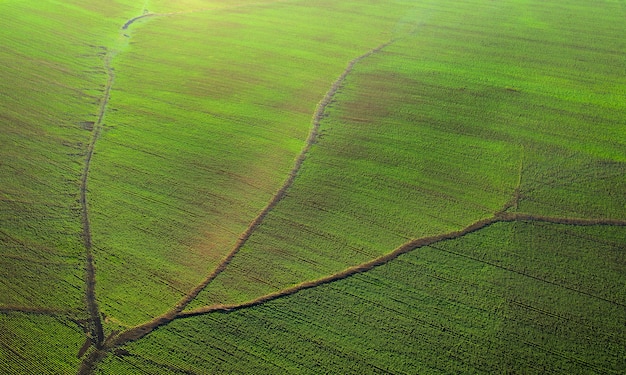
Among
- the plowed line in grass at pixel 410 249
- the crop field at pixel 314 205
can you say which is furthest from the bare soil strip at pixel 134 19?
the plowed line in grass at pixel 410 249

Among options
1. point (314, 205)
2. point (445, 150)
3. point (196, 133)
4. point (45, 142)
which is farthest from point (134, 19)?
point (445, 150)

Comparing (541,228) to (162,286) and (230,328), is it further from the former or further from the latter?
(162,286)

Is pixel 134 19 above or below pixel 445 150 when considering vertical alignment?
above

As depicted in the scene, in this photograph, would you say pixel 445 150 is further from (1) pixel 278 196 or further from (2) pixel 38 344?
(2) pixel 38 344

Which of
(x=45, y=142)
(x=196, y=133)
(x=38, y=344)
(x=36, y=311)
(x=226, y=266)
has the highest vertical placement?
(x=45, y=142)

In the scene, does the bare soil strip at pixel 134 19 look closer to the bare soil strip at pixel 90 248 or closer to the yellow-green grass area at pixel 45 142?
the yellow-green grass area at pixel 45 142

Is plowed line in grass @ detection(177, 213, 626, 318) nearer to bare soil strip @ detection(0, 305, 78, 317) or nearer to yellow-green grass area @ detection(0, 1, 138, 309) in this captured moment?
bare soil strip @ detection(0, 305, 78, 317)

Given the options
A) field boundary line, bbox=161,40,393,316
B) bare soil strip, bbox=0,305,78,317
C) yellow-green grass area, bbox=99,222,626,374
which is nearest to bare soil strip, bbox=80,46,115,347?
bare soil strip, bbox=0,305,78,317
